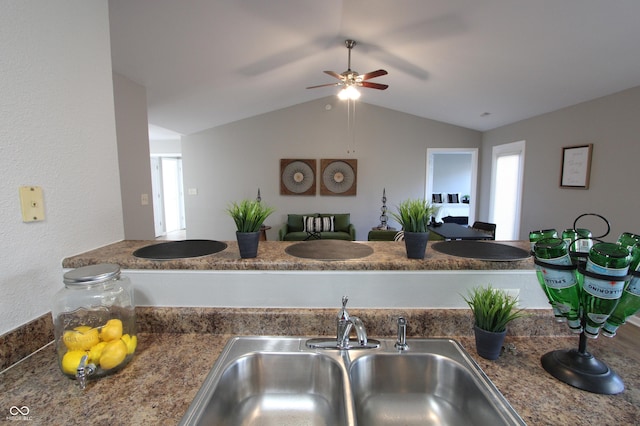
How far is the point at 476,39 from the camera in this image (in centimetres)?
262

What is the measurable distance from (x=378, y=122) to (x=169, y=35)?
400 cm

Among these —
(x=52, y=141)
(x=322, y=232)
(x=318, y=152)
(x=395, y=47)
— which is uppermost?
(x=395, y=47)

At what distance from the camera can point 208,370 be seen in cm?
82

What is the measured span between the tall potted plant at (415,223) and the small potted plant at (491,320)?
0.25 m

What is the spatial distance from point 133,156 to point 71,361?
98.4 inches

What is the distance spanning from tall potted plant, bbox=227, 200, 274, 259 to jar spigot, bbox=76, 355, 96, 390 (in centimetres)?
51

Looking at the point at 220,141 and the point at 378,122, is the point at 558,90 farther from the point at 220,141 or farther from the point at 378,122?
the point at 220,141

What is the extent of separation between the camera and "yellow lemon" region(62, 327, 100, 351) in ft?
2.49

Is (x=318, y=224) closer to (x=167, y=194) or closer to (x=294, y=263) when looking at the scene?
(x=294, y=263)

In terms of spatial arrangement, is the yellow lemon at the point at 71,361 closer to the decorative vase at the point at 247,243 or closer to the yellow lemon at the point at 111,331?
the yellow lemon at the point at 111,331

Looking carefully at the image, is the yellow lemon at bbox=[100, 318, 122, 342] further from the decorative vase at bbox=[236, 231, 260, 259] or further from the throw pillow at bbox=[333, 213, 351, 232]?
the throw pillow at bbox=[333, 213, 351, 232]

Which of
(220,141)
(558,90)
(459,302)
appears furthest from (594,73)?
(220,141)

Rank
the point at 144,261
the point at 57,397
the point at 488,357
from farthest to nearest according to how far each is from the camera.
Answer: the point at 144,261 → the point at 488,357 → the point at 57,397

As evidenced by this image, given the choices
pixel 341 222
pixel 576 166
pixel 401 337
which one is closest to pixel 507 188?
pixel 576 166
